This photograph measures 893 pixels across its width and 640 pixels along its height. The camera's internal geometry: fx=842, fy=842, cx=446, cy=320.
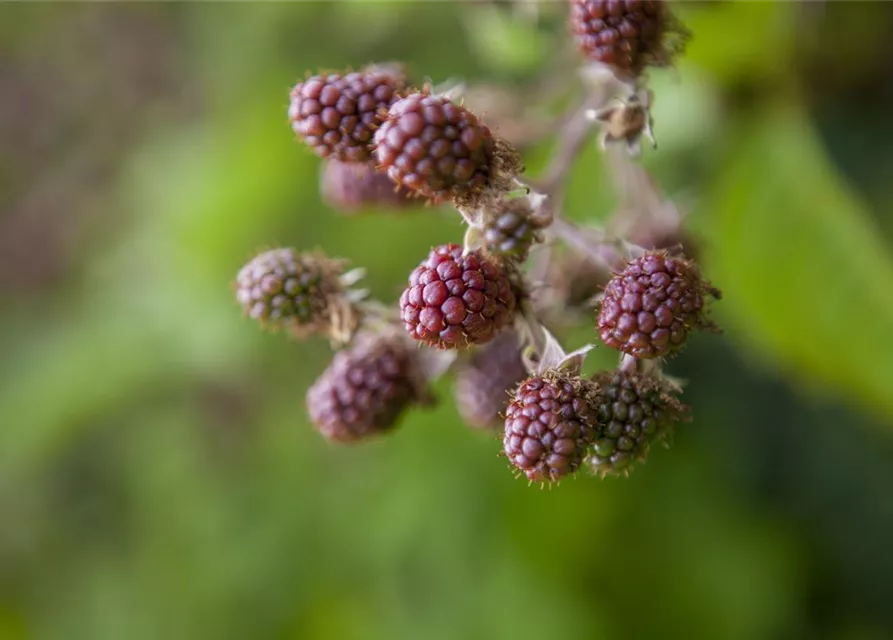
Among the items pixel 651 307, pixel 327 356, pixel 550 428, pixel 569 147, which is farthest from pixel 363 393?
pixel 327 356

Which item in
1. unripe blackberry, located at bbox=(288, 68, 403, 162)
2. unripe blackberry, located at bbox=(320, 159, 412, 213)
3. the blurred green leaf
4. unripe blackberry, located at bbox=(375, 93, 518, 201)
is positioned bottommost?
unripe blackberry, located at bbox=(375, 93, 518, 201)

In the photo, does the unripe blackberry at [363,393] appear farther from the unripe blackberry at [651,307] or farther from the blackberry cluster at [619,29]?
the blackberry cluster at [619,29]

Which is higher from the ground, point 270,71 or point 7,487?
point 270,71

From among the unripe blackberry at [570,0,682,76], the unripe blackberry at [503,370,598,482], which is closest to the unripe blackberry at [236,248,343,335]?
the unripe blackberry at [503,370,598,482]

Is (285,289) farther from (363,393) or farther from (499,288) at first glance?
(499,288)

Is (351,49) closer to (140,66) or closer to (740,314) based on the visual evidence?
(140,66)

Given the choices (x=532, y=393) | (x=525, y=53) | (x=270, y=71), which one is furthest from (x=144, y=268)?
(x=532, y=393)

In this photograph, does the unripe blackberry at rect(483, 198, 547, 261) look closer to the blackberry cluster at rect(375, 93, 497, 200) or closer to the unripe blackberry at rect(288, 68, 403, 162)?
the blackberry cluster at rect(375, 93, 497, 200)
